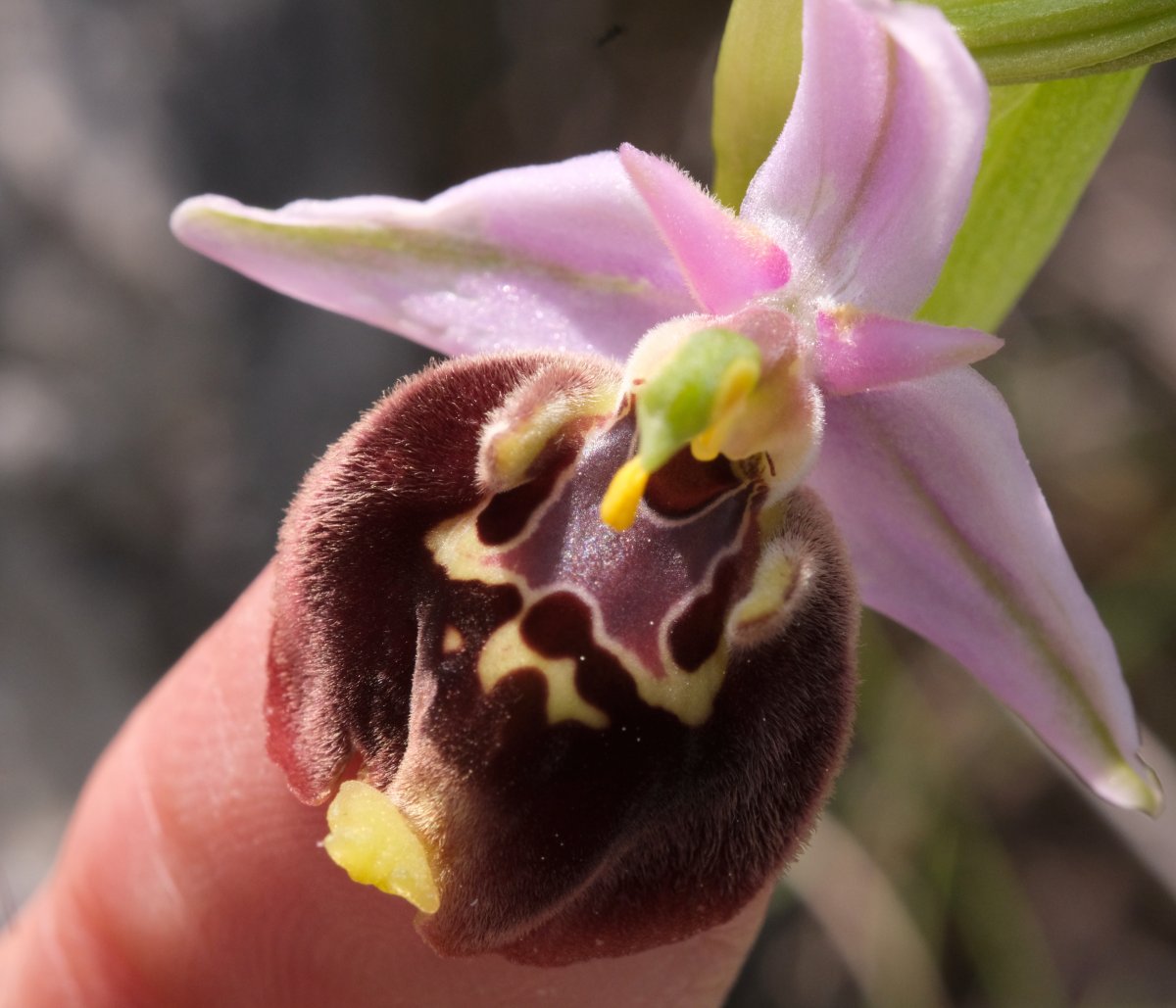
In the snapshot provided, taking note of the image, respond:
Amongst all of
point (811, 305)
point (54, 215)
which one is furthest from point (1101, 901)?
point (54, 215)

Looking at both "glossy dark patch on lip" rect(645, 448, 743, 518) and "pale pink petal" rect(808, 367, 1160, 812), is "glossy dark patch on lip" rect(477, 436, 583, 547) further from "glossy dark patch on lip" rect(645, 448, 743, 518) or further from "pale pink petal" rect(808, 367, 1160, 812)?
"pale pink petal" rect(808, 367, 1160, 812)

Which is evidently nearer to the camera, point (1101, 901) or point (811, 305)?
point (811, 305)

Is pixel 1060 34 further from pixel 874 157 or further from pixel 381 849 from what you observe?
pixel 381 849

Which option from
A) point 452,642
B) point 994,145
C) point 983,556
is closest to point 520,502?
point 452,642

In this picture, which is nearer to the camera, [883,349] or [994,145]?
[883,349]

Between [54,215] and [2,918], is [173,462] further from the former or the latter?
[2,918]
